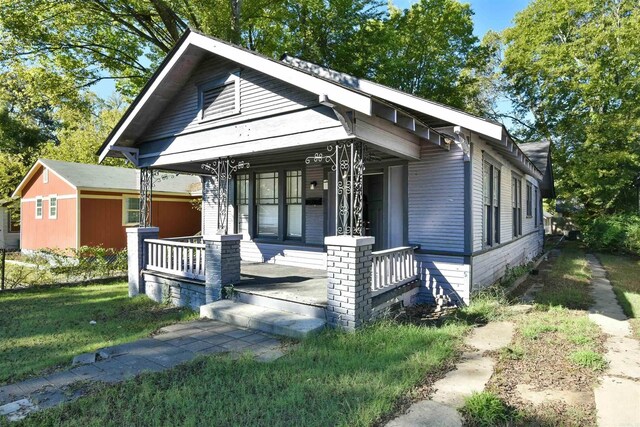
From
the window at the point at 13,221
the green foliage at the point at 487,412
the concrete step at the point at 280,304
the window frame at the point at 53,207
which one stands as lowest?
the green foliage at the point at 487,412

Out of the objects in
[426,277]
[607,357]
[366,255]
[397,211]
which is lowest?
[607,357]

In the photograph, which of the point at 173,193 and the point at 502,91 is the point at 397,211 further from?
the point at 502,91

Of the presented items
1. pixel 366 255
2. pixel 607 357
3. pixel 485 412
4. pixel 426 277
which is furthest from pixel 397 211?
pixel 485 412

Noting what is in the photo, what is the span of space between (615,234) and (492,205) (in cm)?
1262

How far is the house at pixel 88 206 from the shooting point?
15.7m

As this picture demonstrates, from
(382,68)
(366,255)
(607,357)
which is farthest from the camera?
(382,68)

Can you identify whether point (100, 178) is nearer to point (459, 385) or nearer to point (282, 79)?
point (282, 79)

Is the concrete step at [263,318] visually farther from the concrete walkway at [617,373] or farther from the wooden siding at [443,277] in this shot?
the concrete walkway at [617,373]

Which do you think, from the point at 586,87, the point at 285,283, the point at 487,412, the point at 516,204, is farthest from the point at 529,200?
the point at 487,412

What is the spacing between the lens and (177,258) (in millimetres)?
8258

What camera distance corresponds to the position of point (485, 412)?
3092 millimetres

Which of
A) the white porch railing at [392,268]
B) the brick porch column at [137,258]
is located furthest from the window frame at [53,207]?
the white porch railing at [392,268]

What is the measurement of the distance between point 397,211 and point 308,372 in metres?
4.67

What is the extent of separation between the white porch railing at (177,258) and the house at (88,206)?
21.0 feet
